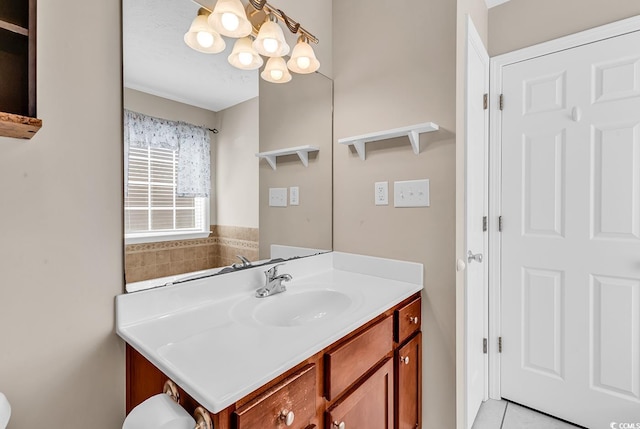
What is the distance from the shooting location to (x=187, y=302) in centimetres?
107

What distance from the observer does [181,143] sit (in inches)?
43.9

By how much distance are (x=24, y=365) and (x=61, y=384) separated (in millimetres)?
107

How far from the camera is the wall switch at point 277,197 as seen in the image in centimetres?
150

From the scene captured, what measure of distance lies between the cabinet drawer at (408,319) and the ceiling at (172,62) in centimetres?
112

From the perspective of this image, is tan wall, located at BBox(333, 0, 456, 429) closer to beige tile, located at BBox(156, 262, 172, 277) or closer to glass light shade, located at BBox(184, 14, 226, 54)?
A: glass light shade, located at BBox(184, 14, 226, 54)

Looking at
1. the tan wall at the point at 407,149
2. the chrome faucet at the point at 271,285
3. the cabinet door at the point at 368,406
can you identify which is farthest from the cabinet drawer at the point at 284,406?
the tan wall at the point at 407,149

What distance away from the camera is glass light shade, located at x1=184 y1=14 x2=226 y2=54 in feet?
3.64

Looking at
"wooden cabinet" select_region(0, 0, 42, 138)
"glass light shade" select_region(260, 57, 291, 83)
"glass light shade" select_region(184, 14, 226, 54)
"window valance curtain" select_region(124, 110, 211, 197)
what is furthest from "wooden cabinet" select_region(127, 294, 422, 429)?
"glass light shade" select_region(260, 57, 291, 83)

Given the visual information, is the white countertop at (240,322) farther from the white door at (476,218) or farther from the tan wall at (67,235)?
the white door at (476,218)

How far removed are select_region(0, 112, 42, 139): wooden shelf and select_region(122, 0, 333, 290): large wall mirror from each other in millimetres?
244

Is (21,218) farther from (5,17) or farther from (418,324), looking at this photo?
(418,324)

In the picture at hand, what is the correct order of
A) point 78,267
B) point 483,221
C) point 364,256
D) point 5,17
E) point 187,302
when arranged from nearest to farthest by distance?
point 5,17 < point 78,267 < point 187,302 < point 364,256 < point 483,221

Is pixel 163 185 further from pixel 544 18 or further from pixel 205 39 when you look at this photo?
pixel 544 18

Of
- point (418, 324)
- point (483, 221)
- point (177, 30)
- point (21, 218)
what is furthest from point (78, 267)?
point (483, 221)
